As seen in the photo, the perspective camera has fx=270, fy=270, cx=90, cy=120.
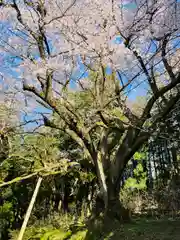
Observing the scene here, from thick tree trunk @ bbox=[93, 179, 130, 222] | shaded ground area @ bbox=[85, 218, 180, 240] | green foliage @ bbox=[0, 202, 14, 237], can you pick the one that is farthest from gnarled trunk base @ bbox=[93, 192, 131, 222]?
green foliage @ bbox=[0, 202, 14, 237]

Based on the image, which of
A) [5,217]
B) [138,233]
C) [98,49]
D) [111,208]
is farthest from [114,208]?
[5,217]

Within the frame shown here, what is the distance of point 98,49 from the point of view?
5.94m

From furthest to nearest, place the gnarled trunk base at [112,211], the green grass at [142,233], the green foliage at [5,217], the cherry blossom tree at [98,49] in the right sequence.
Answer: the green foliage at [5,217]
the gnarled trunk base at [112,211]
the cherry blossom tree at [98,49]
the green grass at [142,233]

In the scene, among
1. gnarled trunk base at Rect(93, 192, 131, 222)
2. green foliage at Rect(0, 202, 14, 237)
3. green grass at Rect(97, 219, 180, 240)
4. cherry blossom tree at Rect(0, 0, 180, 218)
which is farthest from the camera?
green foliage at Rect(0, 202, 14, 237)

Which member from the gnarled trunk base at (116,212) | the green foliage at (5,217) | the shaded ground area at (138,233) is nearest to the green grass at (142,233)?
the shaded ground area at (138,233)

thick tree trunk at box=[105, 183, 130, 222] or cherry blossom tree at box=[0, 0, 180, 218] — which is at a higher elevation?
cherry blossom tree at box=[0, 0, 180, 218]

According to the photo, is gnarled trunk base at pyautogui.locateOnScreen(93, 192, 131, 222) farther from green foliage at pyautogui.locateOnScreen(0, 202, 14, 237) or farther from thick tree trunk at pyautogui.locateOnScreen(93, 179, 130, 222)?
green foliage at pyautogui.locateOnScreen(0, 202, 14, 237)

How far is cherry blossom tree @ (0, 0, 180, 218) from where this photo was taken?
5871 millimetres

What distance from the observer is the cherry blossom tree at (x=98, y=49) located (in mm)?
5871

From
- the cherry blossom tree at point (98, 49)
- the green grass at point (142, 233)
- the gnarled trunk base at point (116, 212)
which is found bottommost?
the green grass at point (142, 233)

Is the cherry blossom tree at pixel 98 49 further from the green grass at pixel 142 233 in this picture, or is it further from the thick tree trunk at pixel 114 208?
the green grass at pixel 142 233

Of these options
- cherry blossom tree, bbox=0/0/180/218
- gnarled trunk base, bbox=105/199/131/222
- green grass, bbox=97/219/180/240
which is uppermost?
cherry blossom tree, bbox=0/0/180/218

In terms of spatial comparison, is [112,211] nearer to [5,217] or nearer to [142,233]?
[142,233]

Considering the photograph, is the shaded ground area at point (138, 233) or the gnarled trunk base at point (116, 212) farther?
the gnarled trunk base at point (116, 212)
